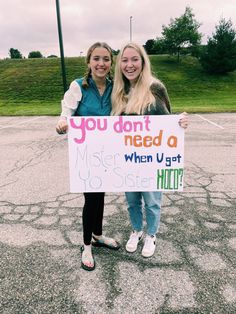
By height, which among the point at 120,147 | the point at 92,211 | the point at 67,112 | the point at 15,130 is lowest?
the point at 15,130

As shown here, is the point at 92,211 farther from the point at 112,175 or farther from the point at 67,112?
the point at 67,112

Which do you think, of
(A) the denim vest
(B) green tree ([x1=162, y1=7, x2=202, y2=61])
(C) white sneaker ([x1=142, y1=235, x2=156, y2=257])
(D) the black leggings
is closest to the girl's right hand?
(A) the denim vest

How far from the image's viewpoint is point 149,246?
9.43ft

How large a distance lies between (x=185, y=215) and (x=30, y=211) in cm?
187

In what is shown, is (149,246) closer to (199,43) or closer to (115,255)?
(115,255)

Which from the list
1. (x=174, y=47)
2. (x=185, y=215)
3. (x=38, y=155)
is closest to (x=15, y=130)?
(x=38, y=155)

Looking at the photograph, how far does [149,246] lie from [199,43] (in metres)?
31.3

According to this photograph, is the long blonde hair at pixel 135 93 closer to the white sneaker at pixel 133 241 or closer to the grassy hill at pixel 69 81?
the white sneaker at pixel 133 241

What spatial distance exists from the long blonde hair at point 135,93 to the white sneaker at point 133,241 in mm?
1237

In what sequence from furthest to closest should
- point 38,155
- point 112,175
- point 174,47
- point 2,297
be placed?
point 174,47 → point 38,155 → point 112,175 → point 2,297

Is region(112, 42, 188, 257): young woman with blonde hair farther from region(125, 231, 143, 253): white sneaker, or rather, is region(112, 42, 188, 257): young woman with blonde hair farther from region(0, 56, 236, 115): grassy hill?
region(0, 56, 236, 115): grassy hill

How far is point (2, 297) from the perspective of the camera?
232 centimetres

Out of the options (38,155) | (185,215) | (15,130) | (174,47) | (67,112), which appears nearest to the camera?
(67,112)

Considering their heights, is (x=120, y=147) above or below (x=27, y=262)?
above
